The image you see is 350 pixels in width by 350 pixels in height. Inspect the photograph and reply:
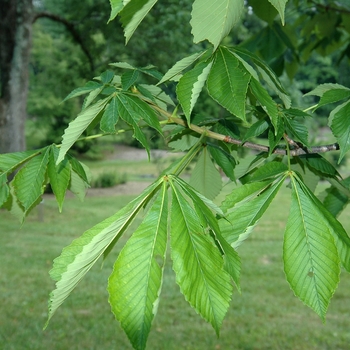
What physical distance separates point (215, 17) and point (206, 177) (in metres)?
0.55

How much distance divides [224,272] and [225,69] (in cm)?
35

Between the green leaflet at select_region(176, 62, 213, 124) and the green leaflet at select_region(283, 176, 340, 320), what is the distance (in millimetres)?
238

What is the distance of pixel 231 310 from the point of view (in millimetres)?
4199

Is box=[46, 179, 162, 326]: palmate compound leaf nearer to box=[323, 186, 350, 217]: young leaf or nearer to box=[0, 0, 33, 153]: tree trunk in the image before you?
box=[323, 186, 350, 217]: young leaf

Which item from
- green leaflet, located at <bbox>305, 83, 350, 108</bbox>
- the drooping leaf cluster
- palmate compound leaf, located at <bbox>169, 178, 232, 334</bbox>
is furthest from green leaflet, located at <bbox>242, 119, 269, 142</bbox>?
palmate compound leaf, located at <bbox>169, 178, 232, 334</bbox>

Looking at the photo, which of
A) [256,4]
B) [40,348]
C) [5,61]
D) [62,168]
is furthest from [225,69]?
[5,61]

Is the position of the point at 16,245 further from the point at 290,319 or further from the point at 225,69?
the point at 225,69

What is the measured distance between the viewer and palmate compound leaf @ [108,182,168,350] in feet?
1.98

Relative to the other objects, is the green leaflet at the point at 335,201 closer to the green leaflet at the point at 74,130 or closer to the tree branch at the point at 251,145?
the tree branch at the point at 251,145

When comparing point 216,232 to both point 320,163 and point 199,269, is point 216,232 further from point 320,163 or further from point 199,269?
point 320,163

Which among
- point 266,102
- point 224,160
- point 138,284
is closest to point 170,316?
point 224,160

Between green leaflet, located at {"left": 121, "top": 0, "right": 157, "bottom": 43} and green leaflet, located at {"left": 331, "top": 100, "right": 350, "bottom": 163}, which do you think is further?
green leaflet, located at {"left": 331, "top": 100, "right": 350, "bottom": 163}

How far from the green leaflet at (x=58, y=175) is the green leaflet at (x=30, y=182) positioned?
17 millimetres

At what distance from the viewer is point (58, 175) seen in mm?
1005
